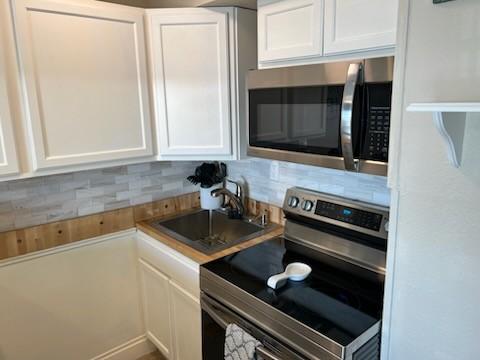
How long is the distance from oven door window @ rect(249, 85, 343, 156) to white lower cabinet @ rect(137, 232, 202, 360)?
0.69 m

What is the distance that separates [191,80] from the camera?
1.80 meters

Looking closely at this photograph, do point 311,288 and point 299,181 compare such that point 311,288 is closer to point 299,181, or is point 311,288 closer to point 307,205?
point 307,205

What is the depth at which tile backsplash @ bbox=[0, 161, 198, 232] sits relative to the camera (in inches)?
70.9

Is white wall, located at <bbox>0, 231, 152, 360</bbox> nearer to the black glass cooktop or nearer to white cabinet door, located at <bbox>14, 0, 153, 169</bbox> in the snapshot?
white cabinet door, located at <bbox>14, 0, 153, 169</bbox>

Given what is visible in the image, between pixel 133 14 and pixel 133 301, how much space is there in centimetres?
163

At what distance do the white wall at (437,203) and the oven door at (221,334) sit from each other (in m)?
0.43

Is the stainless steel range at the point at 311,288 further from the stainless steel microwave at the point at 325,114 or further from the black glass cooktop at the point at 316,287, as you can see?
the stainless steel microwave at the point at 325,114

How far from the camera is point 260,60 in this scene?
153 centimetres

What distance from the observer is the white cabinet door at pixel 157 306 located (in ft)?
6.48

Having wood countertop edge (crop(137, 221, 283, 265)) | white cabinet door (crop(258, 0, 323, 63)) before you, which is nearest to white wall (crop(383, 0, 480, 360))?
white cabinet door (crop(258, 0, 323, 63))

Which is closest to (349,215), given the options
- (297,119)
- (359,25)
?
(297,119)

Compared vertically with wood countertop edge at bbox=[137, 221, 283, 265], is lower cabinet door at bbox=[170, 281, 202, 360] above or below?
below

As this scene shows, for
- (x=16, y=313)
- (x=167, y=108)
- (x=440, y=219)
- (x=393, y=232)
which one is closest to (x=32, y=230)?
(x=16, y=313)

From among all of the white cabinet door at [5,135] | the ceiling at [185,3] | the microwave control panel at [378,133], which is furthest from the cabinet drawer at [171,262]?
the ceiling at [185,3]
